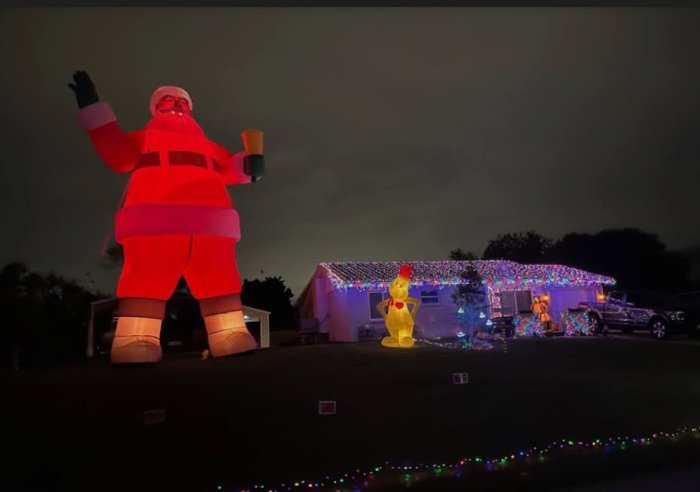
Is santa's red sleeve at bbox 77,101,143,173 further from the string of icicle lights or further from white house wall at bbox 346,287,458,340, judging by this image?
white house wall at bbox 346,287,458,340

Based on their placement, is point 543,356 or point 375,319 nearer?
point 543,356

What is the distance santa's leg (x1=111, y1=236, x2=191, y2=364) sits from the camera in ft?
17.6

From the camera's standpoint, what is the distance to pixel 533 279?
13750 mm

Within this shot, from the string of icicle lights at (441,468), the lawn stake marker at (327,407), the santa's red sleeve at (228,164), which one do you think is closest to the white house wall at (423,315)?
the santa's red sleeve at (228,164)

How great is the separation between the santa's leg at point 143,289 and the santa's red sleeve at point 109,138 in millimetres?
839

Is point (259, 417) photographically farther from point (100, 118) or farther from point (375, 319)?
point (375, 319)

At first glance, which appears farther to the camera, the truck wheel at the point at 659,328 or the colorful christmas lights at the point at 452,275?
the colorful christmas lights at the point at 452,275

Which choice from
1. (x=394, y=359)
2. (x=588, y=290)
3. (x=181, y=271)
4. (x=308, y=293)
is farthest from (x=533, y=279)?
(x=181, y=271)

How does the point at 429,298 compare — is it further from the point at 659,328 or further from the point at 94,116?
the point at 94,116

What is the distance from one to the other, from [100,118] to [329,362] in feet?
12.2

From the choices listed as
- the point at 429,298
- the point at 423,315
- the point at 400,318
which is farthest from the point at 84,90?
the point at 429,298

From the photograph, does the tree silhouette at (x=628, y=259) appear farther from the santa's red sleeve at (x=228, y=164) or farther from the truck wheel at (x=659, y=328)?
the santa's red sleeve at (x=228, y=164)

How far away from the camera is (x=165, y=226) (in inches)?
211

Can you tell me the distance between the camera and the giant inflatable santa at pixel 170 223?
17.5ft
